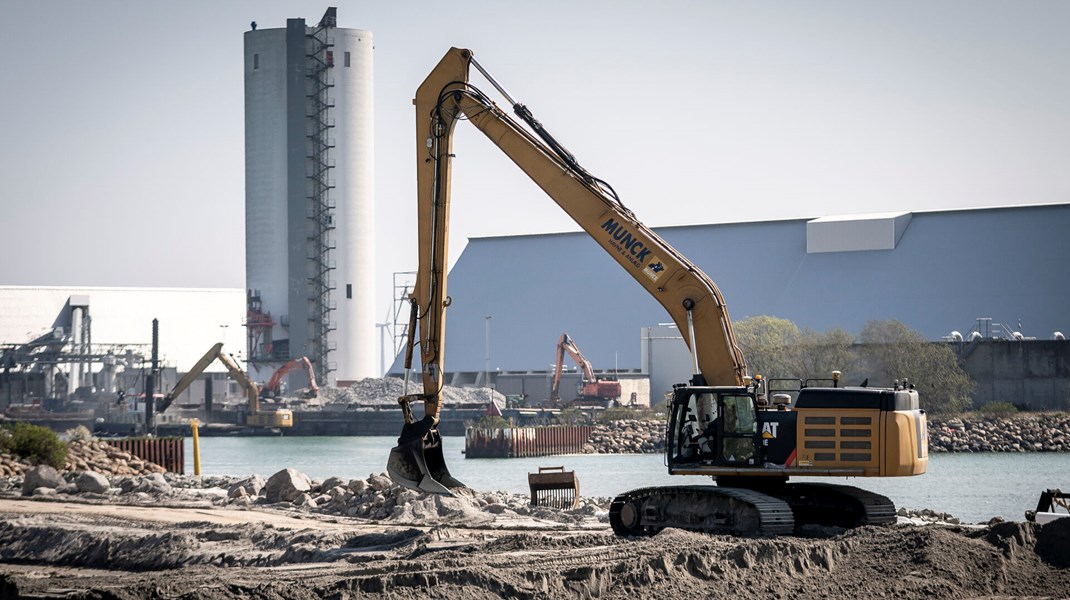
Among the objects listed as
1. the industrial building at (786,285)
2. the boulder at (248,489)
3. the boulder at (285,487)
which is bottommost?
the boulder at (248,489)

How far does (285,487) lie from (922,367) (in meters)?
47.4

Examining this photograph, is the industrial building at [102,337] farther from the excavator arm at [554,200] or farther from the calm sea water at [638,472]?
the excavator arm at [554,200]

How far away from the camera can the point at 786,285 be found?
88.3 m

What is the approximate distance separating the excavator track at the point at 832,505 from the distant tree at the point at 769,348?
5082 centimetres

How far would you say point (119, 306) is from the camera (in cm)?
11338

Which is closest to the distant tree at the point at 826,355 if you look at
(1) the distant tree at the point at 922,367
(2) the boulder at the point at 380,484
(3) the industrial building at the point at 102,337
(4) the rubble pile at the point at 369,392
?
(1) the distant tree at the point at 922,367

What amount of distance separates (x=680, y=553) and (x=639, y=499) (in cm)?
332

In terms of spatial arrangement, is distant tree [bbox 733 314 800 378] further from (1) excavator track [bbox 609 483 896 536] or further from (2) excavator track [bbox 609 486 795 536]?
(2) excavator track [bbox 609 486 795 536]

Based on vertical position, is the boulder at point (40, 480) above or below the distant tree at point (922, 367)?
below

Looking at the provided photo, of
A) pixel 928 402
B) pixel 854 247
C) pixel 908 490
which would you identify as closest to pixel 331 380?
pixel 854 247

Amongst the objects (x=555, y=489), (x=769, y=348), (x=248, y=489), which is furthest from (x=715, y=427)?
(x=769, y=348)

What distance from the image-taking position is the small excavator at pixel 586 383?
271 ft

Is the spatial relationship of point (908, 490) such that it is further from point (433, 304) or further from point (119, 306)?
point (119, 306)

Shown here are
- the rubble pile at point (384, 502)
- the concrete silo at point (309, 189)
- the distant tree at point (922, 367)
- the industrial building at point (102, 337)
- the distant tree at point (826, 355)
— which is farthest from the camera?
the industrial building at point (102, 337)
